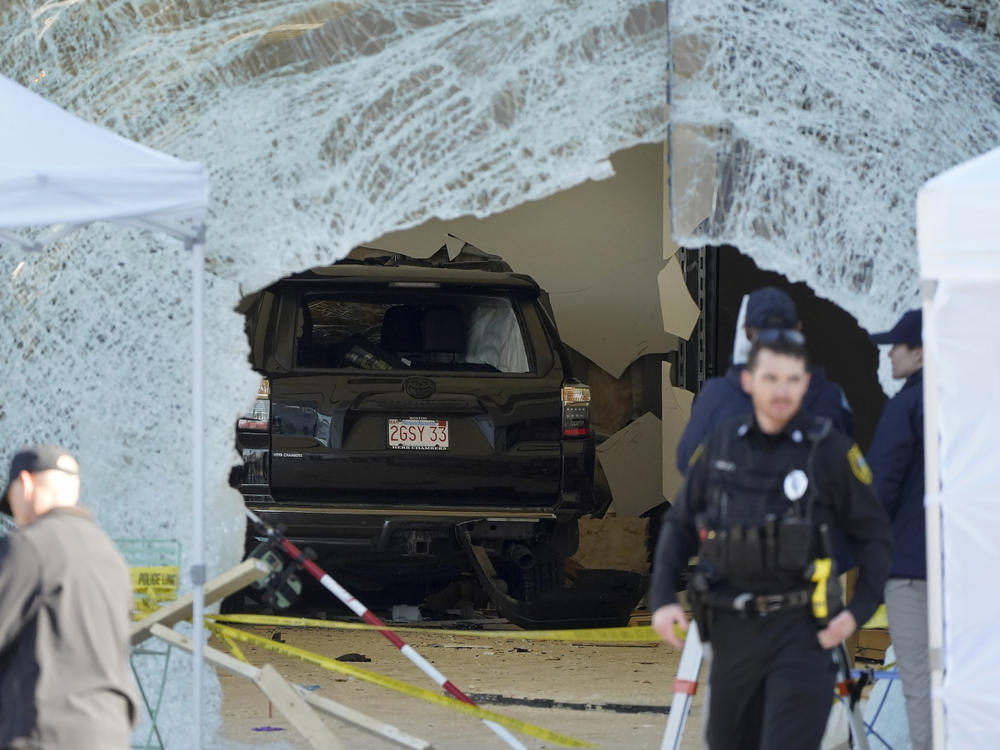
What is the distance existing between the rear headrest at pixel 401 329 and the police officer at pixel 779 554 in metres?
4.29

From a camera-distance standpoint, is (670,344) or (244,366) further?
(670,344)

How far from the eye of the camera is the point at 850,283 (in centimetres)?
519

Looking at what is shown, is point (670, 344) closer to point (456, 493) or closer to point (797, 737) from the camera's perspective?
point (456, 493)

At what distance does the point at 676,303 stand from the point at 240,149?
5917 millimetres

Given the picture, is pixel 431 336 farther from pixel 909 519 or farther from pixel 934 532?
pixel 934 532

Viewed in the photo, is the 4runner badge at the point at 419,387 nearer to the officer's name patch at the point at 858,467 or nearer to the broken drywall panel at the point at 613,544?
the broken drywall panel at the point at 613,544

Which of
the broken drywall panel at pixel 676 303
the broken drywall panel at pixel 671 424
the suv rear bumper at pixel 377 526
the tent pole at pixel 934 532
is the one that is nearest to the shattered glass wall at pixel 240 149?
the suv rear bumper at pixel 377 526

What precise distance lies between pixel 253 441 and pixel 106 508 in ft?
5.40

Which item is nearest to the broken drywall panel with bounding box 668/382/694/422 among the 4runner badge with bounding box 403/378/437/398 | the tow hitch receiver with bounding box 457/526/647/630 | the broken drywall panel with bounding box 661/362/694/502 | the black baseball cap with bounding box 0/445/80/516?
the broken drywall panel with bounding box 661/362/694/502

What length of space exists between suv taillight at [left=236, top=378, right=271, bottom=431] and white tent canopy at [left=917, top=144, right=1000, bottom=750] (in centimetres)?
395

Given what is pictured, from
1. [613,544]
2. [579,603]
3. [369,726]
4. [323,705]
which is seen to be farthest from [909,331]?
[613,544]

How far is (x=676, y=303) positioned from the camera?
10852 millimetres

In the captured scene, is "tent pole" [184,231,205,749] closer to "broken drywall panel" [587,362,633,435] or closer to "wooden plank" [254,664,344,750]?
"wooden plank" [254,664,344,750]

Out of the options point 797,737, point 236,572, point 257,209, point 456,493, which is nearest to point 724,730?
point 797,737
